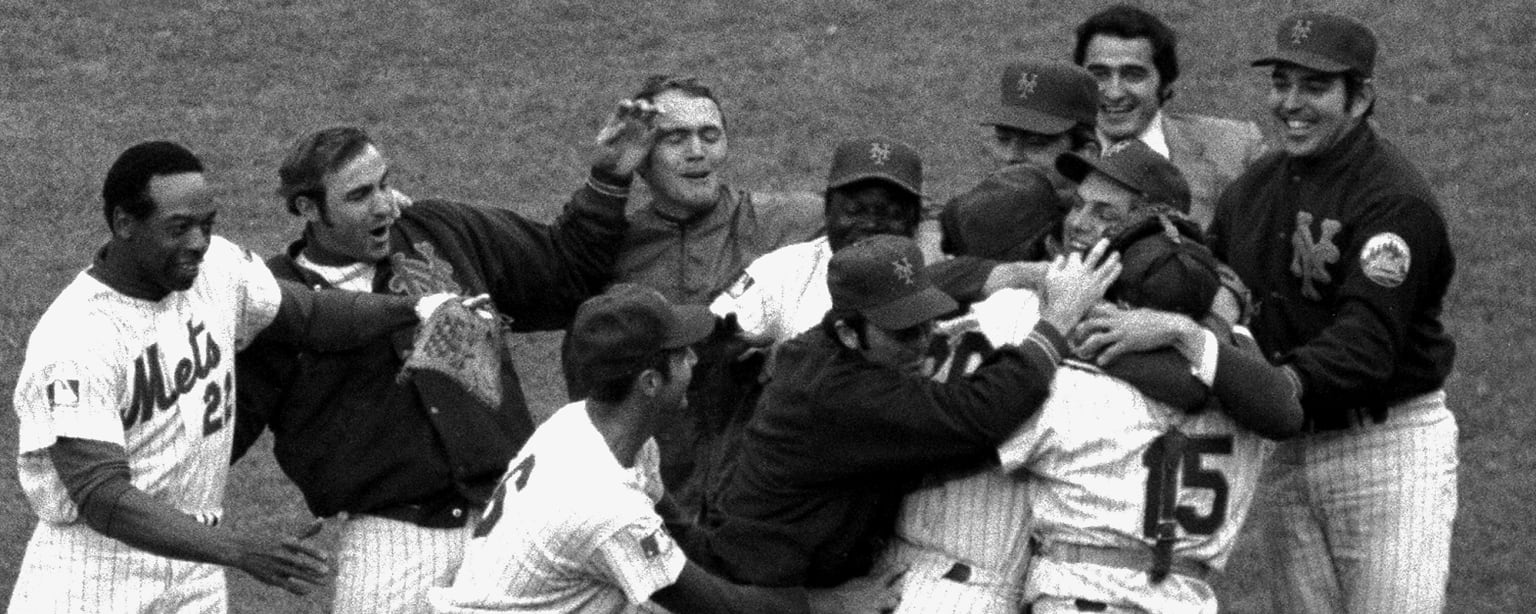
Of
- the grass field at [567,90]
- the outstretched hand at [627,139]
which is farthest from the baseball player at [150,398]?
the grass field at [567,90]

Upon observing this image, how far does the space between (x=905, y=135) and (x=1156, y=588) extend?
7.95 m

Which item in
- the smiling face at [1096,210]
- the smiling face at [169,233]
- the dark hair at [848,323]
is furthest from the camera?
the smiling face at [169,233]

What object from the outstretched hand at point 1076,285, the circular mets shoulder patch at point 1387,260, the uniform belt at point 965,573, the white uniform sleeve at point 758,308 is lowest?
the uniform belt at point 965,573

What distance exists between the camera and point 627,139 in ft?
24.4

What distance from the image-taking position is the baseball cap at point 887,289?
5.96 metres

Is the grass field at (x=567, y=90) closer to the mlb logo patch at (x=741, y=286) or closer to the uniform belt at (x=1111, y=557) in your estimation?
the mlb logo patch at (x=741, y=286)

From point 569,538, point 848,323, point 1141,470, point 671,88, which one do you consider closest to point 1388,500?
point 1141,470

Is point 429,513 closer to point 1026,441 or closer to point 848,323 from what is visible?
point 848,323

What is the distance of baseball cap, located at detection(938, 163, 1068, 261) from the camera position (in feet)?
21.5

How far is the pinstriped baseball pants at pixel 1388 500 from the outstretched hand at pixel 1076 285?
138 cm

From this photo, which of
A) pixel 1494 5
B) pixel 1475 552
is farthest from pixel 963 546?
pixel 1494 5

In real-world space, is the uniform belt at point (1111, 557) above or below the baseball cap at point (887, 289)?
below

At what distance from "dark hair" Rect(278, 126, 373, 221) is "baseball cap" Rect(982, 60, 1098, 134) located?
5.33 feet

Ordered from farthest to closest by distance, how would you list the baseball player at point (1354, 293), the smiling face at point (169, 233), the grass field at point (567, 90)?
the grass field at point (567, 90), the baseball player at point (1354, 293), the smiling face at point (169, 233)
